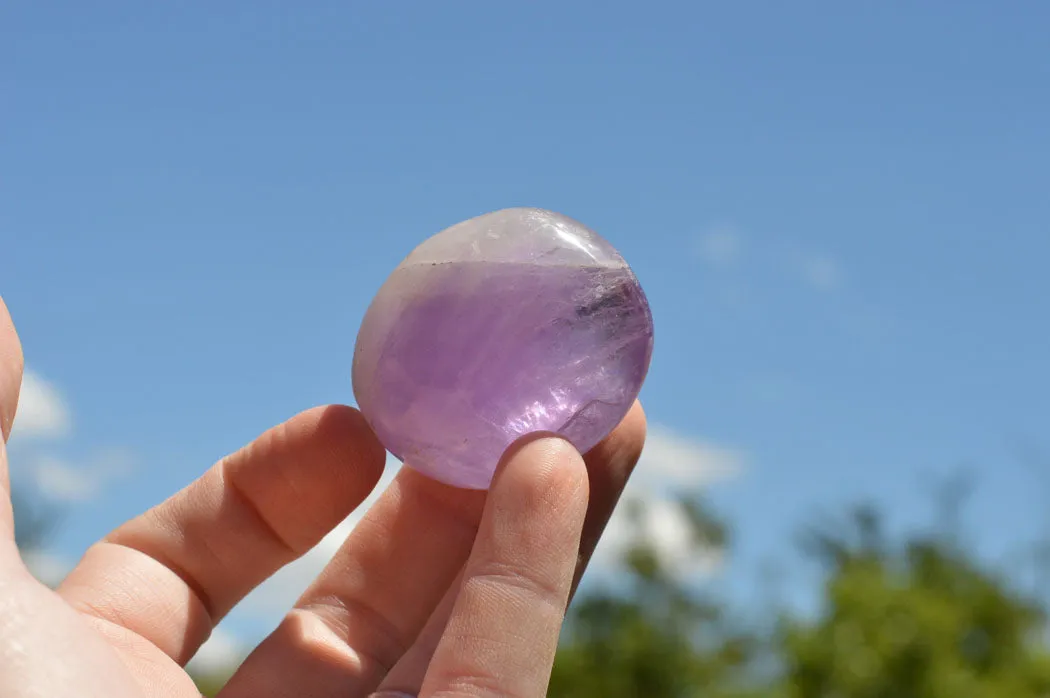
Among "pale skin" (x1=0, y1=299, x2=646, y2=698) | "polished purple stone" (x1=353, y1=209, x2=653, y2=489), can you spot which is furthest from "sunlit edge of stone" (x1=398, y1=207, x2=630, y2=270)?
"pale skin" (x1=0, y1=299, x2=646, y2=698)

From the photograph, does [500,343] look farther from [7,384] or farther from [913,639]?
[913,639]

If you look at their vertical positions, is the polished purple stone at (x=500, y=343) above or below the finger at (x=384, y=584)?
above

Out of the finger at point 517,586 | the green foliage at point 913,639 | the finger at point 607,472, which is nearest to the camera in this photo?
the finger at point 517,586

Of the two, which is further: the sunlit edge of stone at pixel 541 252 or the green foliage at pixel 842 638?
the green foliage at pixel 842 638

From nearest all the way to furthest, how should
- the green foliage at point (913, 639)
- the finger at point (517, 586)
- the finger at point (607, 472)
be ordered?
the finger at point (517, 586) < the finger at point (607, 472) < the green foliage at point (913, 639)

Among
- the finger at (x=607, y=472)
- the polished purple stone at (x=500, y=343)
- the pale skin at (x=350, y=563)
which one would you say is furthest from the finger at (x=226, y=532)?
the finger at (x=607, y=472)

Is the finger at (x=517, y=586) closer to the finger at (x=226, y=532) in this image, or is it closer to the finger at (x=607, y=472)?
the finger at (x=607, y=472)

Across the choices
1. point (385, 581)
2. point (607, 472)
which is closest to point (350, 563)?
point (385, 581)

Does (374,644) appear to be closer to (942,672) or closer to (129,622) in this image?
(129,622)
